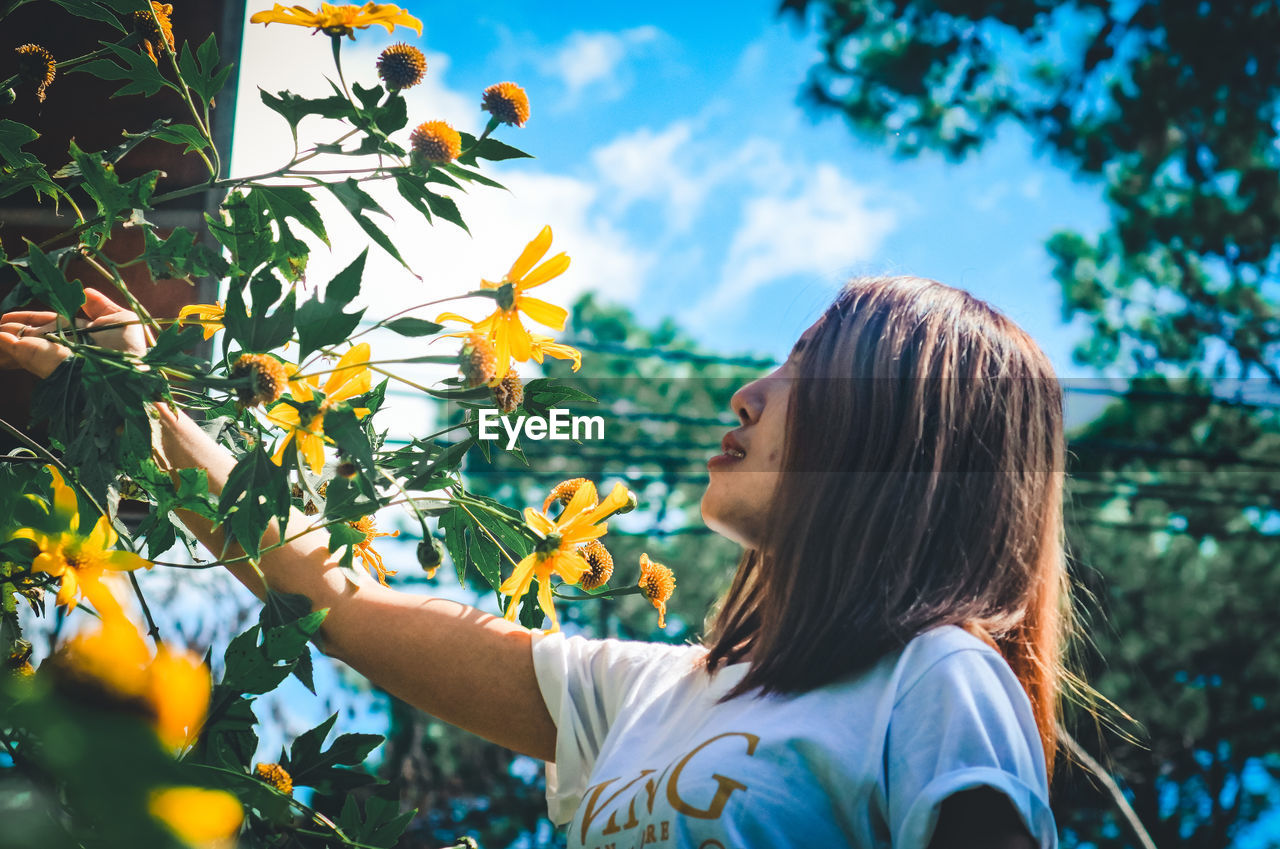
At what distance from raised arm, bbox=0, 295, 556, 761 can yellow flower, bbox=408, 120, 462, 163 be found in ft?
0.95

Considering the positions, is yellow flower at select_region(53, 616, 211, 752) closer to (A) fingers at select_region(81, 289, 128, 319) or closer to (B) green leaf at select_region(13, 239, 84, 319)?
(B) green leaf at select_region(13, 239, 84, 319)

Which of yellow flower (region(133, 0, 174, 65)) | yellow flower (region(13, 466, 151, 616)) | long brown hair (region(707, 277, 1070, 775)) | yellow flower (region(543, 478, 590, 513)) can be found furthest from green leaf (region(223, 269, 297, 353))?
long brown hair (region(707, 277, 1070, 775))

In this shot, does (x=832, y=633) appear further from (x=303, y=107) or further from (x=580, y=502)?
(x=303, y=107)

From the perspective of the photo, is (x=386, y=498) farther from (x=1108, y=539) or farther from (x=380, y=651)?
(x=1108, y=539)

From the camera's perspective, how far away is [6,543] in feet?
1.48

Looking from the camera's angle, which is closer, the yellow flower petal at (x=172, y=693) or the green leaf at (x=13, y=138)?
the yellow flower petal at (x=172, y=693)

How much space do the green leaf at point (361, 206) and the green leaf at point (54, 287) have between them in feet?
0.45

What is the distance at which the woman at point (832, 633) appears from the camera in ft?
1.97

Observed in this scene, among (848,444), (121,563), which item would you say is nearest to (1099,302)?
(848,444)

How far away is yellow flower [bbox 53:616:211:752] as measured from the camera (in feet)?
0.54

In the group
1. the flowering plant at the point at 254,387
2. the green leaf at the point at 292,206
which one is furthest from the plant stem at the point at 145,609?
the green leaf at the point at 292,206

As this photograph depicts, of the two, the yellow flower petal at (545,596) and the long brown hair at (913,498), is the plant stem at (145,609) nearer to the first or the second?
the yellow flower petal at (545,596)

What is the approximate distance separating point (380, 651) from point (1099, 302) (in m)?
6.65

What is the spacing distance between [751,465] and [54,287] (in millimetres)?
534
